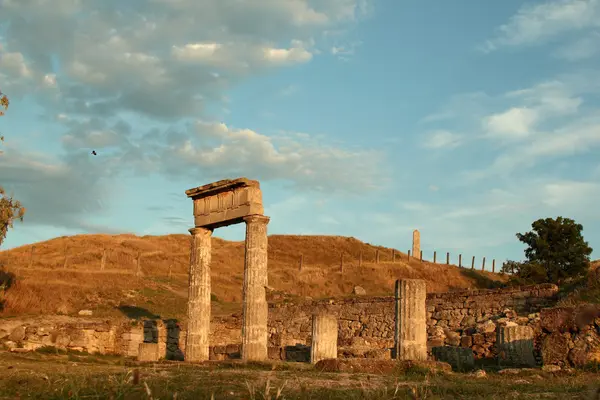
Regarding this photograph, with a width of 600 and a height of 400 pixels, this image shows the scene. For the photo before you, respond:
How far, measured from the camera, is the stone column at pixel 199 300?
22578 mm

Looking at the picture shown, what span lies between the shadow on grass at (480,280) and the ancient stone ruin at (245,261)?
3076cm

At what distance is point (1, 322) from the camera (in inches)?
980

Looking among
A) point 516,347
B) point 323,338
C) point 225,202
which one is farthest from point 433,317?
point 225,202

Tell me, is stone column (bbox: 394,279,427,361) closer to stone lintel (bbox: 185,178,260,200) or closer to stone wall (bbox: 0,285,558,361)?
stone wall (bbox: 0,285,558,361)

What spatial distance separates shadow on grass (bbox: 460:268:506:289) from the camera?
49312 mm

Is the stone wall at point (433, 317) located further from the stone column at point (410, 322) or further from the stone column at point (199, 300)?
the stone column at point (199, 300)

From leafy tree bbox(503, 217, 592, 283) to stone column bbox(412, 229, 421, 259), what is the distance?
18588mm

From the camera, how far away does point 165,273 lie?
1827 inches

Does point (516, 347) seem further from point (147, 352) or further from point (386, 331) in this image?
point (147, 352)

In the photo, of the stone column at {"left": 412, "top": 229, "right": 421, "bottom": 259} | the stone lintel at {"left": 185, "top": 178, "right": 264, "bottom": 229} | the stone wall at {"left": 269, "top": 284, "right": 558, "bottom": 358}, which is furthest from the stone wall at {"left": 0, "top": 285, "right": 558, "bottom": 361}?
the stone column at {"left": 412, "top": 229, "right": 421, "bottom": 259}

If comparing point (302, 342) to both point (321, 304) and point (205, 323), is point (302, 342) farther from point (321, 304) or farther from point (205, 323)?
point (205, 323)

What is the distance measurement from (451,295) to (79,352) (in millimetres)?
14801

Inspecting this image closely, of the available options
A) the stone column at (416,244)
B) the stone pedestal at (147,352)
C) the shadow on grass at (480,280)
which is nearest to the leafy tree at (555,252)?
the shadow on grass at (480,280)

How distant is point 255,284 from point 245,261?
2.86 ft
